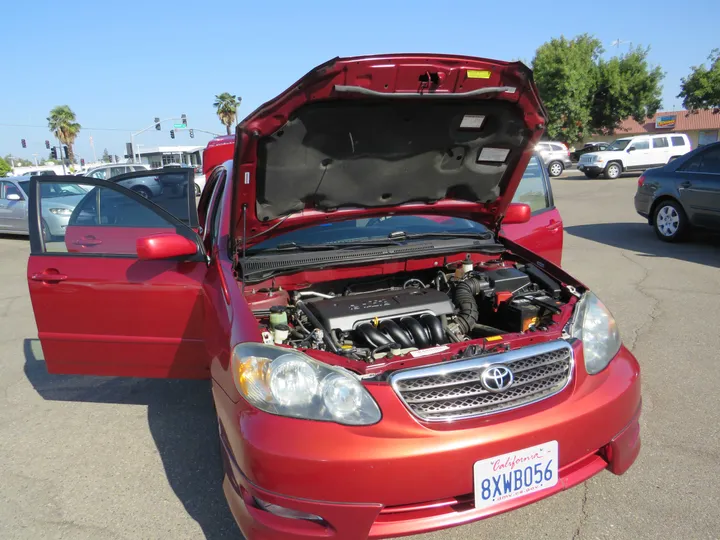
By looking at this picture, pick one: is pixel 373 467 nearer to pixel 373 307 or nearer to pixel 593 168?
pixel 373 307

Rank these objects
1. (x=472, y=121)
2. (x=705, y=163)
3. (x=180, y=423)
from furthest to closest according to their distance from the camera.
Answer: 1. (x=705, y=163)
2. (x=180, y=423)
3. (x=472, y=121)

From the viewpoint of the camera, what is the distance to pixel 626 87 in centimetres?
3534

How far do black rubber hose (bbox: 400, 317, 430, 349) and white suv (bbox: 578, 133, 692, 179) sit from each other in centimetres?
2273

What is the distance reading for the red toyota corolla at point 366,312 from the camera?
1872 millimetres

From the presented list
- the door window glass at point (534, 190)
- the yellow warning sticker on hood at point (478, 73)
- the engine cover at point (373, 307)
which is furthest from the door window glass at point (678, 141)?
the yellow warning sticker on hood at point (478, 73)

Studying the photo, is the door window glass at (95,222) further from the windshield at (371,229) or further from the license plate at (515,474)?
the license plate at (515,474)

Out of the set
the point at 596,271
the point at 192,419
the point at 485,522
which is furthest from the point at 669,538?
the point at 596,271

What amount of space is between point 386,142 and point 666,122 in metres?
53.5

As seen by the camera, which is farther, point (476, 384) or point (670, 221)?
point (670, 221)

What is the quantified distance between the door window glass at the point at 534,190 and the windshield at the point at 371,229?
1.85 meters

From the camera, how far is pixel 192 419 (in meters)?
3.46

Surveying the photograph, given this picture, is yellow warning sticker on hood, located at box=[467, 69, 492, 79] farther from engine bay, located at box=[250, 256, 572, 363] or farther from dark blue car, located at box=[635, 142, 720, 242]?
dark blue car, located at box=[635, 142, 720, 242]

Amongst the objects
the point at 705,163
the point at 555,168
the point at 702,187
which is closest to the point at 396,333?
the point at 702,187

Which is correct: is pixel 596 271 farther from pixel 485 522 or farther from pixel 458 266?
pixel 485 522
